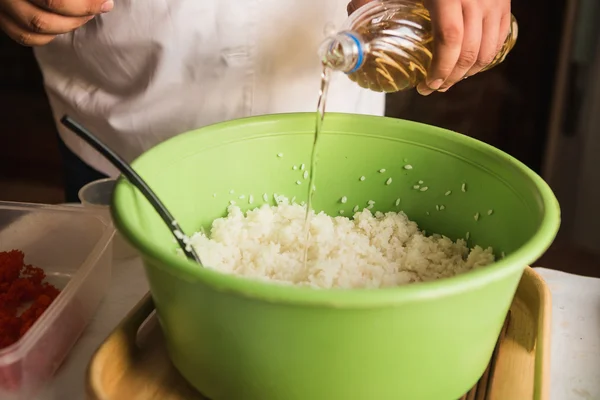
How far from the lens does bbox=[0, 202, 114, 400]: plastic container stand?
2.10 ft

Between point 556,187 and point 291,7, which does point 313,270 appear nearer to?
point 291,7

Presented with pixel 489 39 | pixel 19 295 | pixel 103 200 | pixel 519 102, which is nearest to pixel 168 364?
pixel 19 295

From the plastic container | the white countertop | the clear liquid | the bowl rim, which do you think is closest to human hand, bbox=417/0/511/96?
the clear liquid

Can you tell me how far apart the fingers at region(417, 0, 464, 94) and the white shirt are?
0.92 ft

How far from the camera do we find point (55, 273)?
83 centimetres

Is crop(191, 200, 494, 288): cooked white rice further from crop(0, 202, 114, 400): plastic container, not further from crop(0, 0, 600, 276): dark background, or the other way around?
crop(0, 0, 600, 276): dark background

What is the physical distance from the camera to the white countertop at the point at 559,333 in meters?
0.70

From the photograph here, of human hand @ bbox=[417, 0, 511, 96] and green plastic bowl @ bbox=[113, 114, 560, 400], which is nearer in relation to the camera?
green plastic bowl @ bbox=[113, 114, 560, 400]

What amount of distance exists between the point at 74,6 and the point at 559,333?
2.22 ft

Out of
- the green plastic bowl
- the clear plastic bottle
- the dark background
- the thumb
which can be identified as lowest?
the dark background

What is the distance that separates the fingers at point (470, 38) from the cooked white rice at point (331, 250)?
8.3 inches

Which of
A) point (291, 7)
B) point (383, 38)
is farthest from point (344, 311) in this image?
point (291, 7)

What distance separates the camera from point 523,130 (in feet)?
6.57

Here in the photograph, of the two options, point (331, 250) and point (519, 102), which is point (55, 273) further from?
point (519, 102)
